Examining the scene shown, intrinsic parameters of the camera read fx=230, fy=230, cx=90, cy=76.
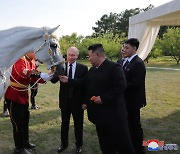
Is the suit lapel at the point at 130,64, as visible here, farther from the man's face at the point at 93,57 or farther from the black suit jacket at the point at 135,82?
the man's face at the point at 93,57

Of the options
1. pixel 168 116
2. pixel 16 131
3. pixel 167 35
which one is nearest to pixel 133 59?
pixel 16 131

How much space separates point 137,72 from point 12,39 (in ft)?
6.27

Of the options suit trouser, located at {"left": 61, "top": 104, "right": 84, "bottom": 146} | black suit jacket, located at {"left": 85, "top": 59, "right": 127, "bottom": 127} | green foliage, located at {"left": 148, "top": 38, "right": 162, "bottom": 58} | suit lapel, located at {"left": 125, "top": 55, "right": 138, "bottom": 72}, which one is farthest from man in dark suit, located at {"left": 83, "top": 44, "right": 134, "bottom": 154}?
green foliage, located at {"left": 148, "top": 38, "right": 162, "bottom": 58}

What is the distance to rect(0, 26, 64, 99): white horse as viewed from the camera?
3119 millimetres

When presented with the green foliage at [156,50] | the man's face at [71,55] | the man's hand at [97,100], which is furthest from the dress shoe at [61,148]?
the green foliage at [156,50]

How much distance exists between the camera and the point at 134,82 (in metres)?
3.56

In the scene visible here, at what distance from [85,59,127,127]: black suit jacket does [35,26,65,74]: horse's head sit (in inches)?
21.2

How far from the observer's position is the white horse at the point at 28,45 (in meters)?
3.12

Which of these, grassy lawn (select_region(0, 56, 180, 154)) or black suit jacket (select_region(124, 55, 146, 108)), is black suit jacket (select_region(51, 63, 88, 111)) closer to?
black suit jacket (select_region(124, 55, 146, 108))

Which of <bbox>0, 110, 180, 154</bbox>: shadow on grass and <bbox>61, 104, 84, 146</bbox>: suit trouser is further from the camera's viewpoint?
<bbox>0, 110, 180, 154</bbox>: shadow on grass

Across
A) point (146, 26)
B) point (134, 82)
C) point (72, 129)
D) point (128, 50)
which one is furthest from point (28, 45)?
point (146, 26)

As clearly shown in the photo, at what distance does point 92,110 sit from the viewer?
10.0 feet

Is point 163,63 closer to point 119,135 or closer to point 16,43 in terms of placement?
point 119,135

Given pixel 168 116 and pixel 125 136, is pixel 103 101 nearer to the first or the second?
pixel 125 136
